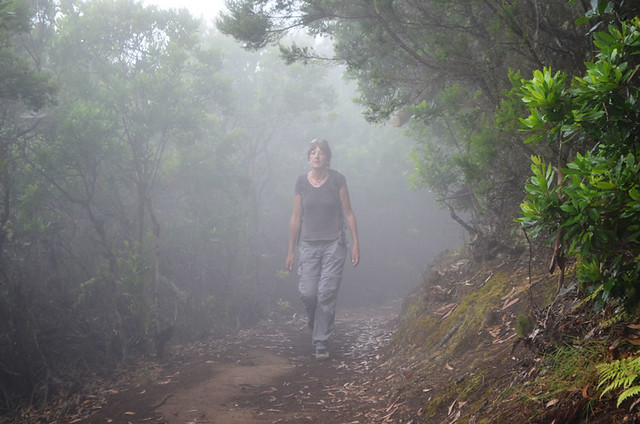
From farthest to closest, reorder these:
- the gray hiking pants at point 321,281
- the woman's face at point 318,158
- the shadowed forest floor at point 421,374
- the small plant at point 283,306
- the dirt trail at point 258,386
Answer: the small plant at point 283,306 → the woman's face at point 318,158 → the gray hiking pants at point 321,281 → the dirt trail at point 258,386 → the shadowed forest floor at point 421,374

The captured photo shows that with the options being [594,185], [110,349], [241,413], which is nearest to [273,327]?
[110,349]

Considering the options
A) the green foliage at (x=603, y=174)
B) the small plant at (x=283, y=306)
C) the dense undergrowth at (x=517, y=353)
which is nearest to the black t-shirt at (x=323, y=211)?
the dense undergrowth at (x=517, y=353)

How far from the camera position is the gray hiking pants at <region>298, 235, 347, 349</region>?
6715mm

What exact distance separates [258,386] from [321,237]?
269 cm

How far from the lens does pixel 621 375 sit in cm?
176

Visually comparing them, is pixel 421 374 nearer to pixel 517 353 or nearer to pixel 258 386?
pixel 517 353

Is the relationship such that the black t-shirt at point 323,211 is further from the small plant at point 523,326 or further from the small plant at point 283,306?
the small plant at point 523,326

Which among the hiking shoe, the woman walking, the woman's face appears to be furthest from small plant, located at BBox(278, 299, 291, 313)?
the woman's face

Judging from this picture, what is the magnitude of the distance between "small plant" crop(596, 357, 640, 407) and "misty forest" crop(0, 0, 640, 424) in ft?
0.04

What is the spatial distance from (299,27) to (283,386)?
14.4ft

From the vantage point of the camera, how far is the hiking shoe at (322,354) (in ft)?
20.9

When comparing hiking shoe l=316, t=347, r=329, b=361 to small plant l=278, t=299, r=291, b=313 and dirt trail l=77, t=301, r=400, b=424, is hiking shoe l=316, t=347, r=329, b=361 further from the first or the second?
small plant l=278, t=299, r=291, b=313

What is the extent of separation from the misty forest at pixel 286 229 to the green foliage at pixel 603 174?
10 millimetres

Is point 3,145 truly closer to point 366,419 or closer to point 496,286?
point 366,419
